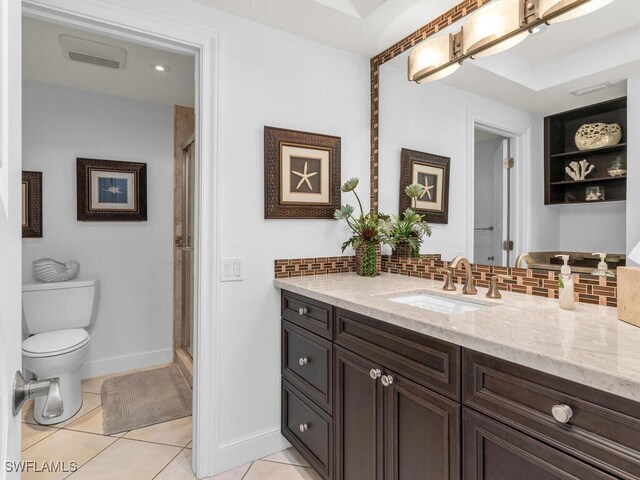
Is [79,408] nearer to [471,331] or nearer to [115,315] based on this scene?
[115,315]

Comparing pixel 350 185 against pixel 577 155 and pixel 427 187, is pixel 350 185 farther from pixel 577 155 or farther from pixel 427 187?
pixel 577 155

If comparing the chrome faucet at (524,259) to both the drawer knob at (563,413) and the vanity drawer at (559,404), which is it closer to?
the vanity drawer at (559,404)

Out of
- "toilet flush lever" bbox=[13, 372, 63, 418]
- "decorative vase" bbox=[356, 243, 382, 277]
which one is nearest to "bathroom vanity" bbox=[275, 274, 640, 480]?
"decorative vase" bbox=[356, 243, 382, 277]

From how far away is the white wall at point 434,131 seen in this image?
1.77 metres

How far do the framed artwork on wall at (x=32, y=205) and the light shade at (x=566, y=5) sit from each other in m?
3.19

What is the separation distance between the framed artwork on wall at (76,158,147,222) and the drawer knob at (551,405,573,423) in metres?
3.03

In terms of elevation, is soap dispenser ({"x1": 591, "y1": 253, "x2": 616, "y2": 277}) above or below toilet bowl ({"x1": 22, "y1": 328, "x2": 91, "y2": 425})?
above

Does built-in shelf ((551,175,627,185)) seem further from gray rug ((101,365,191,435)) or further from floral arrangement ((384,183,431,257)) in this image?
gray rug ((101,365,191,435))

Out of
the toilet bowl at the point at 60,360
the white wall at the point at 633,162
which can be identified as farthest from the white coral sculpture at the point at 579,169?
the toilet bowl at the point at 60,360

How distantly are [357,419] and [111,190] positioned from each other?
2.59 meters

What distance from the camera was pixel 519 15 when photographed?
1427 mm

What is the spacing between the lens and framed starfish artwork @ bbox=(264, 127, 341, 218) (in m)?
1.89

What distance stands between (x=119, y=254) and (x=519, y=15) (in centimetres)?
304

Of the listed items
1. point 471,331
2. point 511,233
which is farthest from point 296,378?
point 511,233
